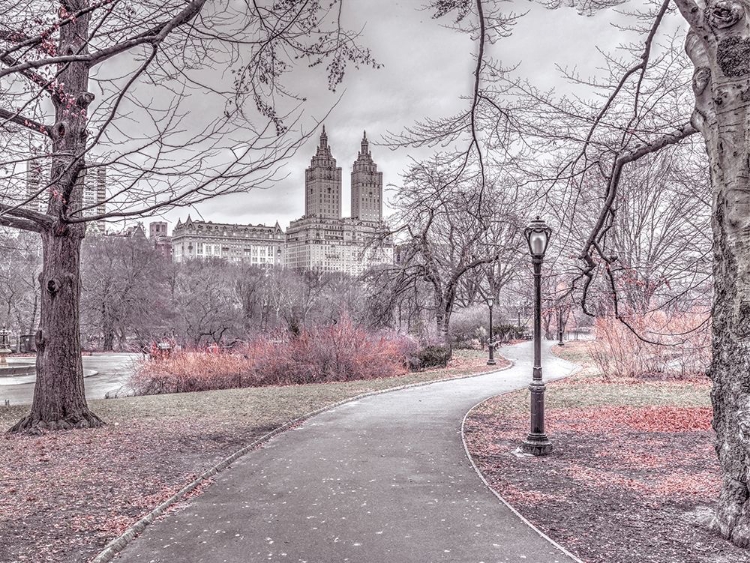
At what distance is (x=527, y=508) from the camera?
6398 millimetres

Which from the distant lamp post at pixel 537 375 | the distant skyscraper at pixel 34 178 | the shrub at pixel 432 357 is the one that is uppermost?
the distant skyscraper at pixel 34 178

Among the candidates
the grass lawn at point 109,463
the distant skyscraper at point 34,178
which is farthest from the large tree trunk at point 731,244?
the distant skyscraper at point 34,178

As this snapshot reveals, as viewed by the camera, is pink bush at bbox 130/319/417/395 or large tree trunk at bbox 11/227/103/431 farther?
pink bush at bbox 130/319/417/395

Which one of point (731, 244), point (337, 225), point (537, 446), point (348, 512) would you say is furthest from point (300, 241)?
point (731, 244)

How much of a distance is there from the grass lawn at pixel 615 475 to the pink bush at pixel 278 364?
315 inches

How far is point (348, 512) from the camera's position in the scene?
6219 mm

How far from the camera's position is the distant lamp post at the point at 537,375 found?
9.07 m

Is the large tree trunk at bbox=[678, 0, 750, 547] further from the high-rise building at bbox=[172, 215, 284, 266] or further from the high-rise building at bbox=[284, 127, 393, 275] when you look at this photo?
the high-rise building at bbox=[172, 215, 284, 266]

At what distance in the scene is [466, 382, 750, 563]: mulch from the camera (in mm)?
5234

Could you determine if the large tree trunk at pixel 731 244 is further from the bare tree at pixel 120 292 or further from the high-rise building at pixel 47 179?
the bare tree at pixel 120 292

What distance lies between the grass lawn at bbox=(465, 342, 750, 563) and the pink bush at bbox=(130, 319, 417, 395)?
800cm

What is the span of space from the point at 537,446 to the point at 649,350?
14.3 m

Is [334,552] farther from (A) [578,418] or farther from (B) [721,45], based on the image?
(A) [578,418]

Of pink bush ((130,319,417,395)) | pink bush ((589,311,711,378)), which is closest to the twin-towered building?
pink bush ((130,319,417,395))
